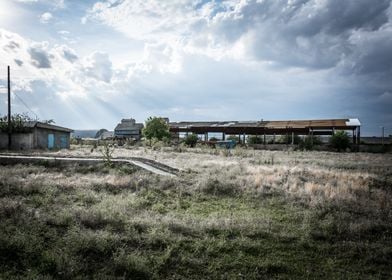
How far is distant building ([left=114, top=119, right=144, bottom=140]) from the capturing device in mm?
66938

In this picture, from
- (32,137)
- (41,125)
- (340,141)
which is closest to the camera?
(32,137)

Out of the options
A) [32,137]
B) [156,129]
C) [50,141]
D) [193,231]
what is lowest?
[193,231]

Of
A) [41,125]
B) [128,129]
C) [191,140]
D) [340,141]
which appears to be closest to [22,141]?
[41,125]

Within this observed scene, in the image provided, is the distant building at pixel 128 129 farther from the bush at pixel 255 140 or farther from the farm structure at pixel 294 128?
the bush at pixel 255 140

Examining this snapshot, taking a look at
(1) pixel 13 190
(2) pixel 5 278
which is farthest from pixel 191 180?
(2) pixel 5 278

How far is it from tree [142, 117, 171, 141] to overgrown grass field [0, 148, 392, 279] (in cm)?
3205

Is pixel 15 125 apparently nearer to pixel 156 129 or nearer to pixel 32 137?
pixel 32 137

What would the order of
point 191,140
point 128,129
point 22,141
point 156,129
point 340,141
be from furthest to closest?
point 128,129
point 156,129
point 191,140
point 340,141
point 22,141

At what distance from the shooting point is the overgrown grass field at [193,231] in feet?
17.1

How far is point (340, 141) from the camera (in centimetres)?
3903

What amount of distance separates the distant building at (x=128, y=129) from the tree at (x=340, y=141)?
39353 mm

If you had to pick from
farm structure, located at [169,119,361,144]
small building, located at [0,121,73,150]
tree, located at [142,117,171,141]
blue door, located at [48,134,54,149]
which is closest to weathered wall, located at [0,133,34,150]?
small building, located at [0,121,73,150]

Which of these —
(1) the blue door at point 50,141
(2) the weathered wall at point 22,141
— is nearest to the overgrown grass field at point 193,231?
(2) the weathered wall at point 22,141

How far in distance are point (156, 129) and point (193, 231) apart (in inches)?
1518
